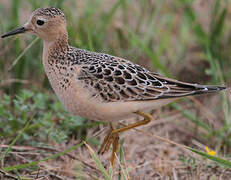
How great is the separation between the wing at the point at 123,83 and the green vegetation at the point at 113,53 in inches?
23.7

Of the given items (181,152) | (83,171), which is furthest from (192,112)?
(83,171)

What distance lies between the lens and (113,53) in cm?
552

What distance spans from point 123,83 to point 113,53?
1.87m

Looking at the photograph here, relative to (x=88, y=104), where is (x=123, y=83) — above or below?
above

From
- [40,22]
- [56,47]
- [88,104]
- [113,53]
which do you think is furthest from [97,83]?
[113,53]

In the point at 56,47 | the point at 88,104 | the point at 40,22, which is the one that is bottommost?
the point at 88,104

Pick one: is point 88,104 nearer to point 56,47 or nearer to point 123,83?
point 123,83

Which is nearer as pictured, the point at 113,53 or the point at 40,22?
the point at 40,22

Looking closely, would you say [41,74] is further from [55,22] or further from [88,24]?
[55,22]

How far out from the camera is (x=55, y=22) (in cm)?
382

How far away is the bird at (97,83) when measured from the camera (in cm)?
359

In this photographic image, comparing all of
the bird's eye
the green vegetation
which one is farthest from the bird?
the green vegetation

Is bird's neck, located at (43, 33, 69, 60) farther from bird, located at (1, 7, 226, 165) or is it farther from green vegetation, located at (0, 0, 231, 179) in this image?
green vegetation, located at (0, 0, 231, 179)

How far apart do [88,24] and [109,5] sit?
1332 mm
